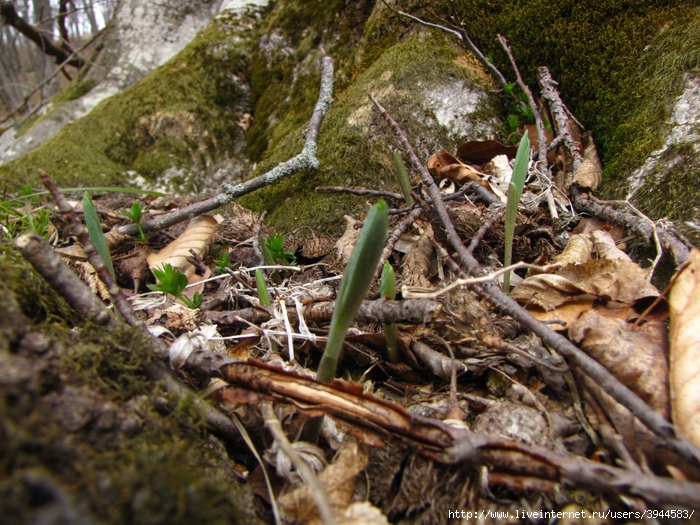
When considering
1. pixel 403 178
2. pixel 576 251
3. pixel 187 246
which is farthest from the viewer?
pixel 187 246

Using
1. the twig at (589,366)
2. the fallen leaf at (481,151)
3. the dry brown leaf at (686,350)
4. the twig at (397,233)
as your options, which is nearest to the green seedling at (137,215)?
the twig at (397,233)

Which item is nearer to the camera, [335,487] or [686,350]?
[335,487]

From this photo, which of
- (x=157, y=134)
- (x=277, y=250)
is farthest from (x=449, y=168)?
(x=157, y=134)

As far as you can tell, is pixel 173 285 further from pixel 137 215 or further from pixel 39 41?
pixel 39 41

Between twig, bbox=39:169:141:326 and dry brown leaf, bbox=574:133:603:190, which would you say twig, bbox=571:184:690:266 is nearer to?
dry brown leaf, bbox=574:133:603:190

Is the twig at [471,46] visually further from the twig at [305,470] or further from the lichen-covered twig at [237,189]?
the twig at [305,470]

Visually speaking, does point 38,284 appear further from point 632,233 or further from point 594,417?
point 632,233

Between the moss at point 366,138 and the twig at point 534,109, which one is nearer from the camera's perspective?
the twig at point 534,109
